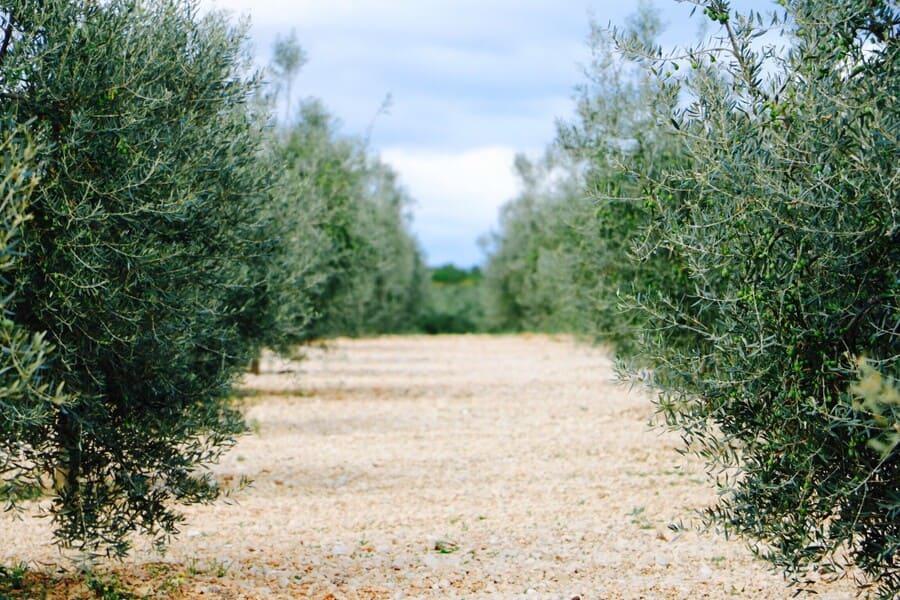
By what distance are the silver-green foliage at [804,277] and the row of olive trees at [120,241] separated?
4069 millimetres

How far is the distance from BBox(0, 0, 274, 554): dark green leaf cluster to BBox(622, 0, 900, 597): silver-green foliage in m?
4.06

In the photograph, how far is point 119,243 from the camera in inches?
285

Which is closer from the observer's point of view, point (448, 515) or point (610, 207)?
point (448, 515)

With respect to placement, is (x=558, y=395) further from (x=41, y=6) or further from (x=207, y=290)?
(x=41, y=6)

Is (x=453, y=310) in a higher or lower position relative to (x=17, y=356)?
higher

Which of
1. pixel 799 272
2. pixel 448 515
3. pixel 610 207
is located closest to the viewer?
pixel 799 272

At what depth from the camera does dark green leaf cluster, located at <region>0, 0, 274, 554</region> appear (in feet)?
23.1

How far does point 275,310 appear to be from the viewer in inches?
574

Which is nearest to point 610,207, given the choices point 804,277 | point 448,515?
point 448,515

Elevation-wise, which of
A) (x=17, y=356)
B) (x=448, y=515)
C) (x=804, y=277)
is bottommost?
(x=448, y=515)

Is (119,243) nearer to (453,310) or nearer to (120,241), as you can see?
(120,241)

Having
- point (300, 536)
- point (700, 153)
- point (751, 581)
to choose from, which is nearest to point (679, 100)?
point (700, 153)

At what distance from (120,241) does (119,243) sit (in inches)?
6.5

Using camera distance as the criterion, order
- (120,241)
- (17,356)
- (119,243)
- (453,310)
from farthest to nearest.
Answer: (453,310) < (120,241) < (119,243) < (17,356)
